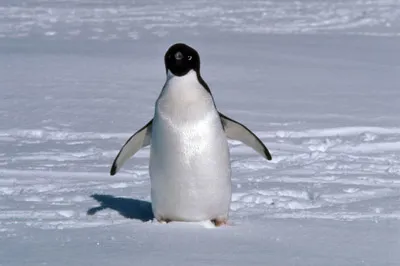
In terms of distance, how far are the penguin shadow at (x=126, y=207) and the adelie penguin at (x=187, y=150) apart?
0.20m

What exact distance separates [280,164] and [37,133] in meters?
1.86

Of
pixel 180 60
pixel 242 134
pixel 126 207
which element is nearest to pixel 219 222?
pixel 242 134

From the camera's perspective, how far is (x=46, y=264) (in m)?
3.10

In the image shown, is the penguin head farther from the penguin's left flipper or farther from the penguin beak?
the penguin's left flipper

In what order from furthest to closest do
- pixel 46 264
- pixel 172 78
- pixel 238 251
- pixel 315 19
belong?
1. pixel 315 19
2. pixel 172 78
3. pixel 238 251
4. pixel 46 264

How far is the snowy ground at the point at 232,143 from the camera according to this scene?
137 inches

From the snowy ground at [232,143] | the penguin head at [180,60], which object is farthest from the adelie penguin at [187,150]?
the snowy ground at [232,143]

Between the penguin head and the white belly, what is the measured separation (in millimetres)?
123

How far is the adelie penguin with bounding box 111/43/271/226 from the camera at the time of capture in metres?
3.81

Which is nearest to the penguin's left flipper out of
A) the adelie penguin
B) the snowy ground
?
the adelie penguin

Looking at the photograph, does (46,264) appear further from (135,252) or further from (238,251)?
(238,251)

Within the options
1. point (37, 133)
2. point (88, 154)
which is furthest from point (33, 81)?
point (88, 154)

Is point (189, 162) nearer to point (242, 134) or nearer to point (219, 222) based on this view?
point (219, 222)

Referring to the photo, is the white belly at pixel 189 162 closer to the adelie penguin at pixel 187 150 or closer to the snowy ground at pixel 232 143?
the adelie penguin at pixel 187 150
